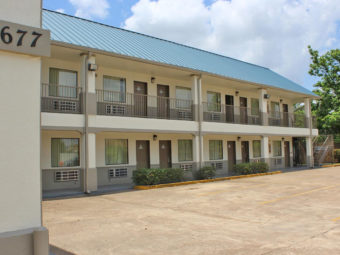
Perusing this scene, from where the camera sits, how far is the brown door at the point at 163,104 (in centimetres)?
1804

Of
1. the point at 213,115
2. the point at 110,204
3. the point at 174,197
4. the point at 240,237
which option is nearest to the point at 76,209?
the point at 110,204

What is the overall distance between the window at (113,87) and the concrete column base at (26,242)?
1183 centimetres

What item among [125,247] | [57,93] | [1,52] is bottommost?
[125,247]

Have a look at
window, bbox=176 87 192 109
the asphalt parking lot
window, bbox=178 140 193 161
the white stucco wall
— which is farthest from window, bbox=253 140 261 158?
the white stucco wall

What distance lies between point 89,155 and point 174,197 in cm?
391

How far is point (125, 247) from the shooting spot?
581cm

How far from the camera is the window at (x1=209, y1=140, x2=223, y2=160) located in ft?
70.0

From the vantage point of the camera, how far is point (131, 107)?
16.5 metres

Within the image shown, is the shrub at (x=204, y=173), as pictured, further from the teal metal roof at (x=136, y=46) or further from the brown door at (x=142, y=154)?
the teal metal roof at (x=136, y=46)

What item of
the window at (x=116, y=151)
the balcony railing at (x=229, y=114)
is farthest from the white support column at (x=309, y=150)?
the window at (x=116, y=151)

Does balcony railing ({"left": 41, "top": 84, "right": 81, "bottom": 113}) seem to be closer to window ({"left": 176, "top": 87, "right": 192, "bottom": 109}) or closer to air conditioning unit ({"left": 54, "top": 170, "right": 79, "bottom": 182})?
air conditioning unit ({"left": 54, "top": 170, "right": 79, "bottom": 182})

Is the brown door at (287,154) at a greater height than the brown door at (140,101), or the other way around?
the brown door at (140,101)

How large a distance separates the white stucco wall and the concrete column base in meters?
0.12

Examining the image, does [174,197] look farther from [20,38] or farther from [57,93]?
[20,38]
